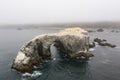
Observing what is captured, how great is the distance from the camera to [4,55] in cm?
7819

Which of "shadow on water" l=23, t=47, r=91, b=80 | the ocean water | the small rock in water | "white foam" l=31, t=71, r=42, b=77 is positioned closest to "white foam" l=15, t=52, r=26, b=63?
the ocean water

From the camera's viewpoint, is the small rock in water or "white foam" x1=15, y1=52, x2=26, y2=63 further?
"white foam" x1=15, y1=52, x2=26, y2=63

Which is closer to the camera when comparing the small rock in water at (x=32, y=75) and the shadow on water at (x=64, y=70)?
the shadow on water at (x=64, y=70)

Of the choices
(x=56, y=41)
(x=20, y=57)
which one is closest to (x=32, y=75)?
(x=20, y=57)

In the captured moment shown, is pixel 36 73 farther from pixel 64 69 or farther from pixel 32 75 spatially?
pixel 64 69

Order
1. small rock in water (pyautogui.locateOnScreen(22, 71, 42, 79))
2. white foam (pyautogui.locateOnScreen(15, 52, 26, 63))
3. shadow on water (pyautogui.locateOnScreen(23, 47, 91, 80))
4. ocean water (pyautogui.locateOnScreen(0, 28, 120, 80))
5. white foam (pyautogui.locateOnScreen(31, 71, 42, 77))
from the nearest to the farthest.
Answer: ocean water (pyautogui.locateOnScreen(0, 28, 120, 80)) → shadow on water (pyautogui.locateOnScreen(23, 47, 91, 80)) → small rock in water (pyautogui.locateOnScreen(22, 71, 42, 79)) → white foam (pyautogui.locateOnScreen(31, 71, 42, 77)) → white foam (pyautogui.locateOnScreen(15, 52, 26, 63))

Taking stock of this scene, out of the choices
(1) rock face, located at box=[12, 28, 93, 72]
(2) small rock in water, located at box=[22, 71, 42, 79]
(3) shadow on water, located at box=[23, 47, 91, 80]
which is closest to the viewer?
(3) shadow on water, located at box=[23, 47, 91, 80]

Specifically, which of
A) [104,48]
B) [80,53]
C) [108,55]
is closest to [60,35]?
[80,53]

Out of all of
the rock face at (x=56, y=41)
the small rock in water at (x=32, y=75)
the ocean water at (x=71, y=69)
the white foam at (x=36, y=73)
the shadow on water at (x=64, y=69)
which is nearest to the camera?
the ocean water at (x=71, y=69)

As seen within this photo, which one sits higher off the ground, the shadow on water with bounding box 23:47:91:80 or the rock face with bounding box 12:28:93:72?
the rock face with bounding box 12:28:93:72

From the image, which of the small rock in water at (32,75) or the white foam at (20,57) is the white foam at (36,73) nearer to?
the small rock in water at (32,75)

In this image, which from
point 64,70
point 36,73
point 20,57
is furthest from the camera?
point 20,57

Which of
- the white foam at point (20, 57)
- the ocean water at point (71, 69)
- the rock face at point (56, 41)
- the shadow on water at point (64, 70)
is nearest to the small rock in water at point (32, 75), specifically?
the ocean water at point (71, 69)

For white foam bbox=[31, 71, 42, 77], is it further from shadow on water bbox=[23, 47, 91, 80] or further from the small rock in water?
shadow on water bbox=[23, 47, 91, 80]
